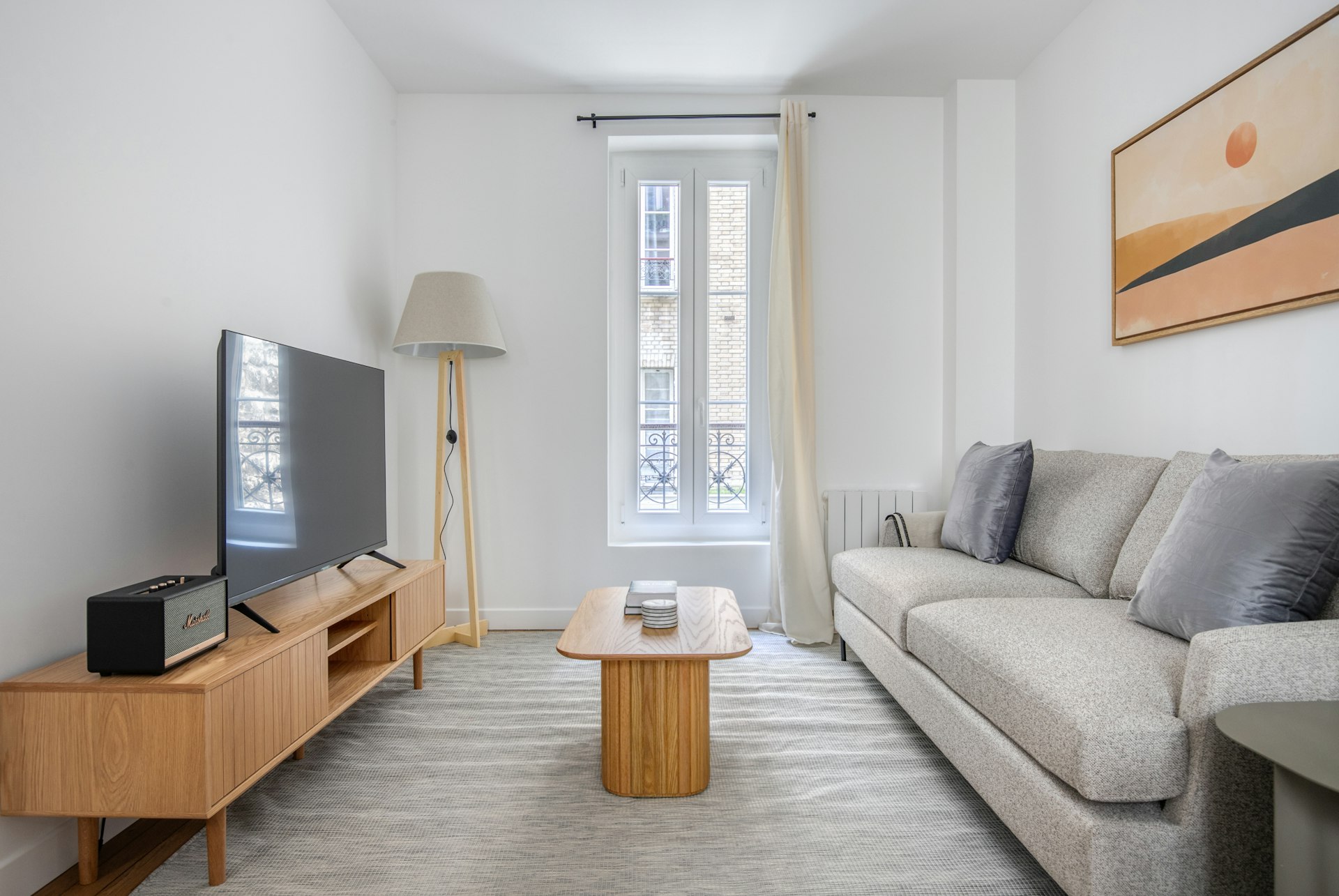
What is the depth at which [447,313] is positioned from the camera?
3.16 m

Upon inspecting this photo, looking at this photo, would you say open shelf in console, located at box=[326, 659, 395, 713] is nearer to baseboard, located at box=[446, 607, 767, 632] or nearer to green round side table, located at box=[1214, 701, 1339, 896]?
baseboard, located at box=[446, 607, 767, 632]

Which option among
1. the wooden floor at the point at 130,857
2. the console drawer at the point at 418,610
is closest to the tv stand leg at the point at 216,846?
the wooden floor at the point at 130,857

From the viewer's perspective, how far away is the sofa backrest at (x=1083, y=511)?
88.1 inches

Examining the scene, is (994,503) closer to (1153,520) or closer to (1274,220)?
(1153,520)

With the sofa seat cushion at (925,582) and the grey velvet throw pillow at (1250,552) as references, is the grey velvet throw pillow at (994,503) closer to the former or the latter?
the sofa seat cushion at (925,582)

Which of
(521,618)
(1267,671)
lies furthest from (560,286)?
(1267,671)

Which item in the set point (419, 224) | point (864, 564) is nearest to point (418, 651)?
point (864, 564)

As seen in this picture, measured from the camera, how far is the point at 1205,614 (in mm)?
1555

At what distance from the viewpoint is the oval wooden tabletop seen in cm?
184

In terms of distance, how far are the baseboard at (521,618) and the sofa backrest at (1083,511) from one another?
155 centimetres

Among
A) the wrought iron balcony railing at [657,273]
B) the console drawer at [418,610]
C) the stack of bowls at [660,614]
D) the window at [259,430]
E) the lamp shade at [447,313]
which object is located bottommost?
the console drawer at [418,610]

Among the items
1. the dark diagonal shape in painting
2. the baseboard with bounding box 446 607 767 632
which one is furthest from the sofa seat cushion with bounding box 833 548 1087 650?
the dark diagonal shape in painting

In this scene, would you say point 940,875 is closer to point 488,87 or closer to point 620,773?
point 620,773

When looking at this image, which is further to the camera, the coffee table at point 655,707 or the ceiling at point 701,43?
the ceiling at point 701,43
